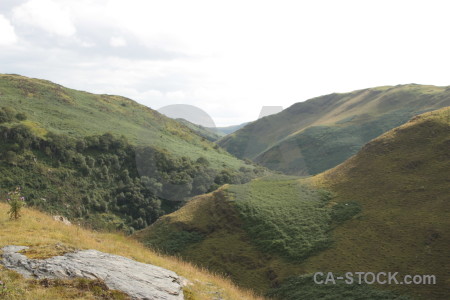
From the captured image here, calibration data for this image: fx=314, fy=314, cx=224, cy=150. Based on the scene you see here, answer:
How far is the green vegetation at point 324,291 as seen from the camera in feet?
64.4

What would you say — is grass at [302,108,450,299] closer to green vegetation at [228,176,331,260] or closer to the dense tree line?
green vegetation at [228,176,331,260]

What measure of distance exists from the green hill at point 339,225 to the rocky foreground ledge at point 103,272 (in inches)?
548

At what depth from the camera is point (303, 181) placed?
3988 centimetres

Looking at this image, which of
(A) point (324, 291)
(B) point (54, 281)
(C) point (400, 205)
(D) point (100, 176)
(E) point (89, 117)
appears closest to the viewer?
(B) point (54, 281)

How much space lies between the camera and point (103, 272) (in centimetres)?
1025

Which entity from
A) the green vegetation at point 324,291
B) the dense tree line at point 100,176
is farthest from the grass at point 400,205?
the dense tree line at point 100,176

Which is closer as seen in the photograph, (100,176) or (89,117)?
(100,176)

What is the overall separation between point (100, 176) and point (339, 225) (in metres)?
60.1

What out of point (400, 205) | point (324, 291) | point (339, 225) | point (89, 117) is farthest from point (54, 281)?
point (89, 117)

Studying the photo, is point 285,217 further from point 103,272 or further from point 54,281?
point 54,281

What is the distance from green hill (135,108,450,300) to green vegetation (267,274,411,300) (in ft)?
0.24

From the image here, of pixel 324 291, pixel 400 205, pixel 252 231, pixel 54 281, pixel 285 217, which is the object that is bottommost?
pixel 324 291

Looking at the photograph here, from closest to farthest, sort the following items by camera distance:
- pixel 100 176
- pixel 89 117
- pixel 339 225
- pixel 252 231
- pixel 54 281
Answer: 1. pixel 54 281
2. pixel 339 225
3. pixel 252 231
4. pixel 100 176
5. pixel 89 117

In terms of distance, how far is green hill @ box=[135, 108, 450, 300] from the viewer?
22.5 meters
